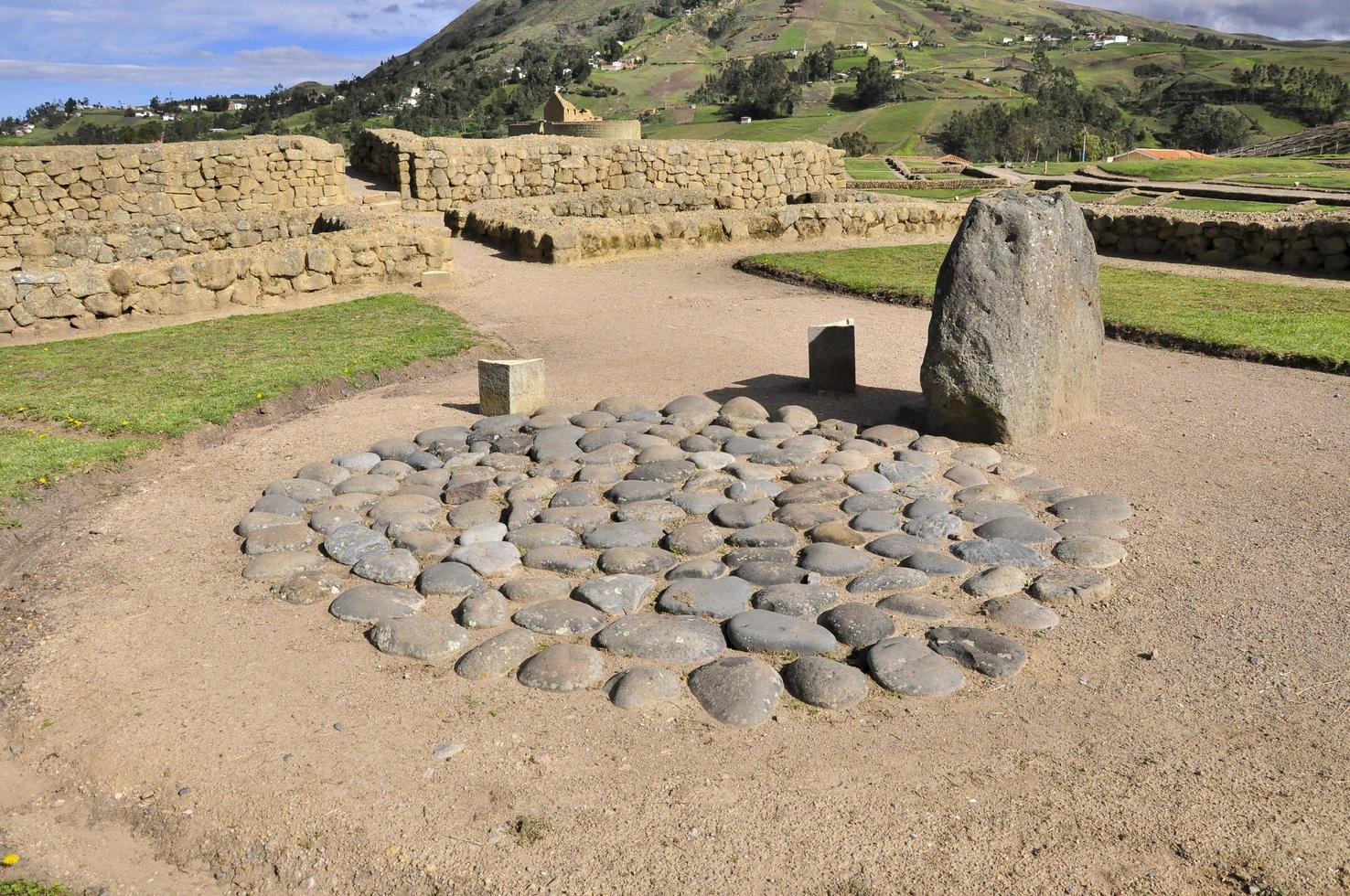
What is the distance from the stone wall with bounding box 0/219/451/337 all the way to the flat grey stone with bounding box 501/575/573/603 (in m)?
9.68

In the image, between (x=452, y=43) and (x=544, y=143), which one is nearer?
(x=544, y=143)

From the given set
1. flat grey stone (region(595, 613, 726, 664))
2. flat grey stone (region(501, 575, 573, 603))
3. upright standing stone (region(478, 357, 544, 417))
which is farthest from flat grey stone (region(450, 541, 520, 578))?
upright standing stone (region(478, 357, 544, 417))

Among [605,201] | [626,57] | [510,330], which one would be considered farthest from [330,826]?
[626,57]

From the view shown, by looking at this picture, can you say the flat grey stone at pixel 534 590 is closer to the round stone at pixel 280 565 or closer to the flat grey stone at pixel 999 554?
the round stone at pixel 280 565

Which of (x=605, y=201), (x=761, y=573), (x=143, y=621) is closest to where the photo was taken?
(x=143, y=621)

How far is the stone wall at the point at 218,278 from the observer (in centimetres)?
1234

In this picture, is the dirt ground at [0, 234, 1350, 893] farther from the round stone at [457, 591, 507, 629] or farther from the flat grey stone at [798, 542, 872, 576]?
the flat grey stone at [798, 542, 872, 576]

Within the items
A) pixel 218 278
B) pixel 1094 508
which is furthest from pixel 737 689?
pixel 218 278

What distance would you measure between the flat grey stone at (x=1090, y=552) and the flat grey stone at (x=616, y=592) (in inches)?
90.6

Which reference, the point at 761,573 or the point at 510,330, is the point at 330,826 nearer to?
the point at 761,573

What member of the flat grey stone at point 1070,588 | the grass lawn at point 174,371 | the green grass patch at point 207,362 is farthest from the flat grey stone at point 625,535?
the green grass patch at point 207,362

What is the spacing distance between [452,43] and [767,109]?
9623 cm

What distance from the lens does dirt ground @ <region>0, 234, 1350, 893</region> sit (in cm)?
346

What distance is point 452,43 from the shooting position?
164 meters
